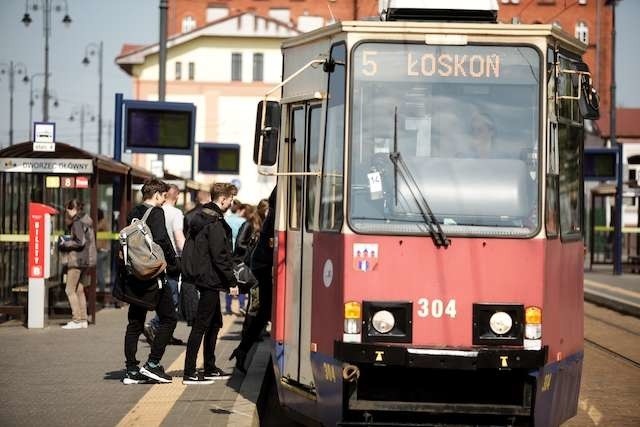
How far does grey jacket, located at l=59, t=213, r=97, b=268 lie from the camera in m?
17.5

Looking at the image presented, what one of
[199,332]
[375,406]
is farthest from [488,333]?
[199,332]

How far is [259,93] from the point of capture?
8356 cm

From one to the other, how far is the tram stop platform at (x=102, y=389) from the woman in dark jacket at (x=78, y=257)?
115 centimetres

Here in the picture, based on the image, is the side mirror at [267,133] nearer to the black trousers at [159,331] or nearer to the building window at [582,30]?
the black trousers at [159,331]

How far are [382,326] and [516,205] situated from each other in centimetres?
118

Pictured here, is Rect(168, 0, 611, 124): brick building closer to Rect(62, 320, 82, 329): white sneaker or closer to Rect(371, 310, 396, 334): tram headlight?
Rect(62, 320, 82, 329): white sneaker

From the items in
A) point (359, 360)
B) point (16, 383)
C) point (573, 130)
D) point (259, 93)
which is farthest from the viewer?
point (259, 93)

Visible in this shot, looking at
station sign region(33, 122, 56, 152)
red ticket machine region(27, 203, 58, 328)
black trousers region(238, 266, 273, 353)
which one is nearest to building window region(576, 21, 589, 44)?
station sign region(33, 122, 56, 152)

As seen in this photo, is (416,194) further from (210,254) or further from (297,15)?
(297,15)

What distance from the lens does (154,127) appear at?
2294 cm

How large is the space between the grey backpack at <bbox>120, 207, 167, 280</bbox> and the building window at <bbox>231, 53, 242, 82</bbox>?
72773mm

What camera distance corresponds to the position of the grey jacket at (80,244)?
17.5m

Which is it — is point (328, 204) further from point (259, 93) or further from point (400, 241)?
point (259, 93)

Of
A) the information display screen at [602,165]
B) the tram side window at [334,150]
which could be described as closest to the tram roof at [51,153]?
the tram side window at [334,150]
